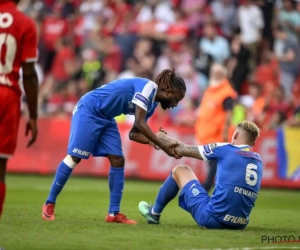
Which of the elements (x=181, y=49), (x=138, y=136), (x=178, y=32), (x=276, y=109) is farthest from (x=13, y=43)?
(x=178, y=32)

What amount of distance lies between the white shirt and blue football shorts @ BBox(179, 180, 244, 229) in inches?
500

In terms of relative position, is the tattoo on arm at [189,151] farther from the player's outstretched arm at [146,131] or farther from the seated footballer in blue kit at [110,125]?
the seated footballer in blue kit at [110,125]

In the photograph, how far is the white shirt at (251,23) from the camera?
21.6 meters

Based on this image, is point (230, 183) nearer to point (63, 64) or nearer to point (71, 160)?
point (71, 160)

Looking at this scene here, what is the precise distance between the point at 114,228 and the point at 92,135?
1383 millimetres

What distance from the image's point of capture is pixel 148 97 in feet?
31.2

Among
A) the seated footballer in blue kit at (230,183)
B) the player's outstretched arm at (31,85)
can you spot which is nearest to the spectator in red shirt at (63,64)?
the seated footballer in blue kit at (230,183)

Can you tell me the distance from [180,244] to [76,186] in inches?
364

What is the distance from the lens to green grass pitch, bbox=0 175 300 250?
25.5ft

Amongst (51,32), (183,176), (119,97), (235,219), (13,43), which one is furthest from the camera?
(51,32)

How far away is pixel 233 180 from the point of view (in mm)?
9008

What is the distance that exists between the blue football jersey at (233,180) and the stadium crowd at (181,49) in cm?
1022

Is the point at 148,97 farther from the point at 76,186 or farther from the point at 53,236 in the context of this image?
the point at 76,186

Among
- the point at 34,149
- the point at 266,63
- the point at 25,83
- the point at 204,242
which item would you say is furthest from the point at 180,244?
the point at 266,63
